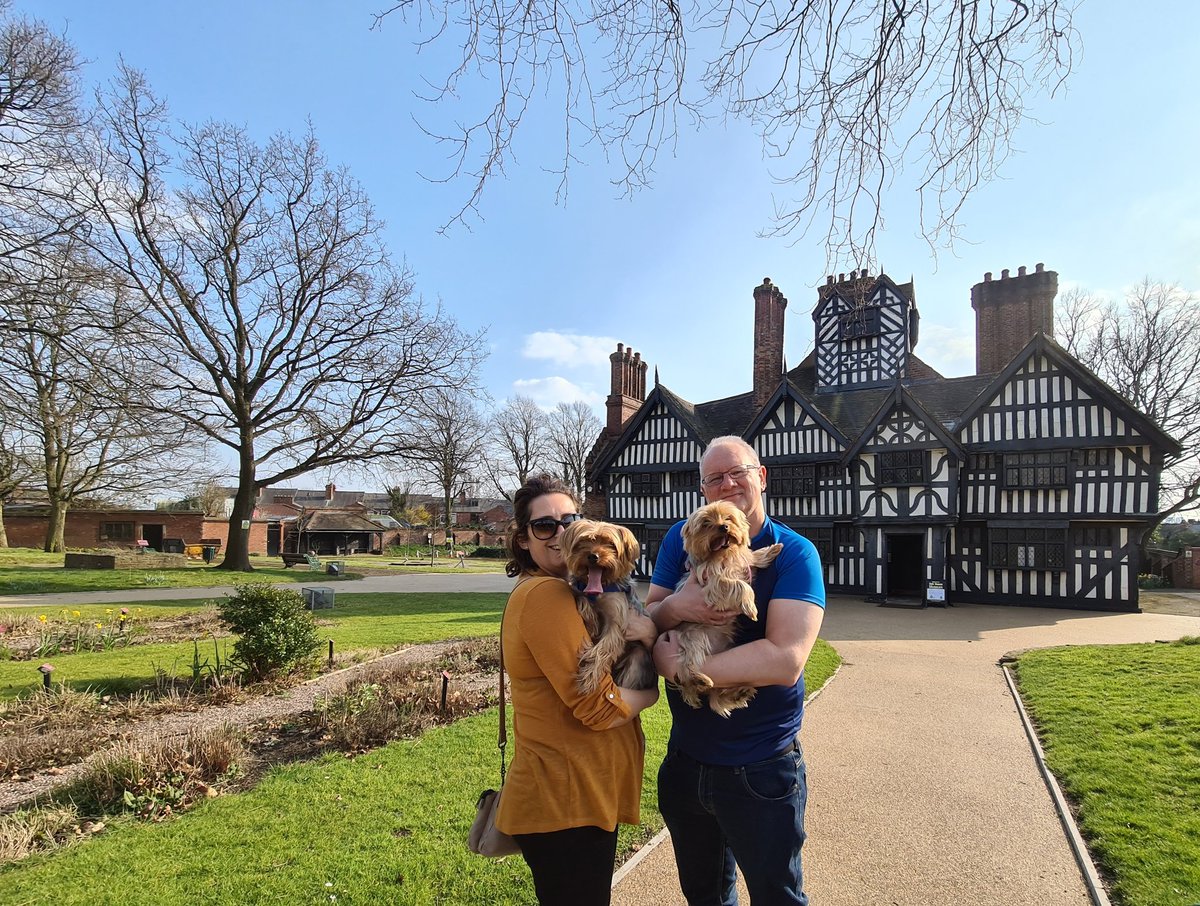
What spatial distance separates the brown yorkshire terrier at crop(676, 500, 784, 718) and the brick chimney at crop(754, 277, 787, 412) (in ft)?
79.1

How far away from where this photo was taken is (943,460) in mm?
19562

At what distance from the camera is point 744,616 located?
7.61ft

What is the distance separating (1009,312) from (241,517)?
32.6 m

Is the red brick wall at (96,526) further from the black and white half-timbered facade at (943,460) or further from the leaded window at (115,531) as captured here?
the black and white half-timbered facade at (943,460)

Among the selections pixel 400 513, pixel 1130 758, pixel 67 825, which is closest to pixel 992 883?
pixel 1130 758

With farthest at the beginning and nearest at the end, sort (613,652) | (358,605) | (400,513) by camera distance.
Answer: (400,513), (358,605), (613,652)

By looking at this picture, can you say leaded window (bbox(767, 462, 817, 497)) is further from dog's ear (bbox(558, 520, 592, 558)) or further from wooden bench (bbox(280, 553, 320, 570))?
wooden bench (bbox(280, 553, 320, 570))

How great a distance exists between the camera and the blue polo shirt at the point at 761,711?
212cm

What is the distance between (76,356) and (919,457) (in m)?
22.2

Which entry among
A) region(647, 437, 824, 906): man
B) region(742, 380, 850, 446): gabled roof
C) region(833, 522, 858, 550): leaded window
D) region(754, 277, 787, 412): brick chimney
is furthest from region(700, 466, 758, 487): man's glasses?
region(754, 277, 787, 412): brick chimney

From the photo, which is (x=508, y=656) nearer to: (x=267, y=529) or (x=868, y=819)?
(x=868, y=819)

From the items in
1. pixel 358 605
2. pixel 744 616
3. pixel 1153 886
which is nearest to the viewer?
pixel 744 616

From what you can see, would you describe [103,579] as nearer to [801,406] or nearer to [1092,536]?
[801,406]

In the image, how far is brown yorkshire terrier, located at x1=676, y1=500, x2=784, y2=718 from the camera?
2.10 metres
